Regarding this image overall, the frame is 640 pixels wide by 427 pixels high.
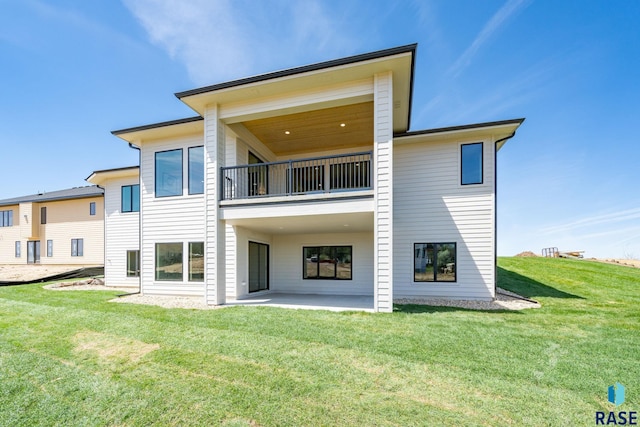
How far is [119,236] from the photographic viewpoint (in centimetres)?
1349

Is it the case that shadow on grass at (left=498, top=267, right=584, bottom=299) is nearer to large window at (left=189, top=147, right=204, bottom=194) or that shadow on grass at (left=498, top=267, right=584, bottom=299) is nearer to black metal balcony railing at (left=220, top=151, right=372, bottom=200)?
black metal balcony railing at (left=220, top=151, right=372, bottom=200)

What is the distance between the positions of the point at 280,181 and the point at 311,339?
781cm

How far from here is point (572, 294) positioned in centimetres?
1062

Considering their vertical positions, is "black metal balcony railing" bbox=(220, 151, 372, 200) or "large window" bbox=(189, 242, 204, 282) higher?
"black metal balcony railing" bbox=(220, 151, 372, 200)

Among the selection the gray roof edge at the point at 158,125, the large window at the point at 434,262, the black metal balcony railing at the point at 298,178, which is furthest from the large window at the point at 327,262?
the gray roof edge at the point at 158,125

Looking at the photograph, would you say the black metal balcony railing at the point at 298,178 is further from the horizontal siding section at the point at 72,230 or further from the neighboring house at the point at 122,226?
the horizontal siding section at the point at 72,230

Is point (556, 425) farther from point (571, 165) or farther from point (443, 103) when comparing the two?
point (571, 165)

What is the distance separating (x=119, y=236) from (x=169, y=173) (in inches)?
192

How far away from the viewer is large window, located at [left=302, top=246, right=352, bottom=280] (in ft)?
38.1

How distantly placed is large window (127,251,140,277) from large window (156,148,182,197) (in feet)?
12.6

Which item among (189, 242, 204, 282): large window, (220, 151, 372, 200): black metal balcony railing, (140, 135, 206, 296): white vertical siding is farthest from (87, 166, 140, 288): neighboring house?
(220, 151, 372, 200): black metal balcony railing

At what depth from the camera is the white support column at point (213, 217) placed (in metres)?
8.81

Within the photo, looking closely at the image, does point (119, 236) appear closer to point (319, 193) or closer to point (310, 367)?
point (319, 193)

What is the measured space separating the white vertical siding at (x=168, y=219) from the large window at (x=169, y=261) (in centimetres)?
17
